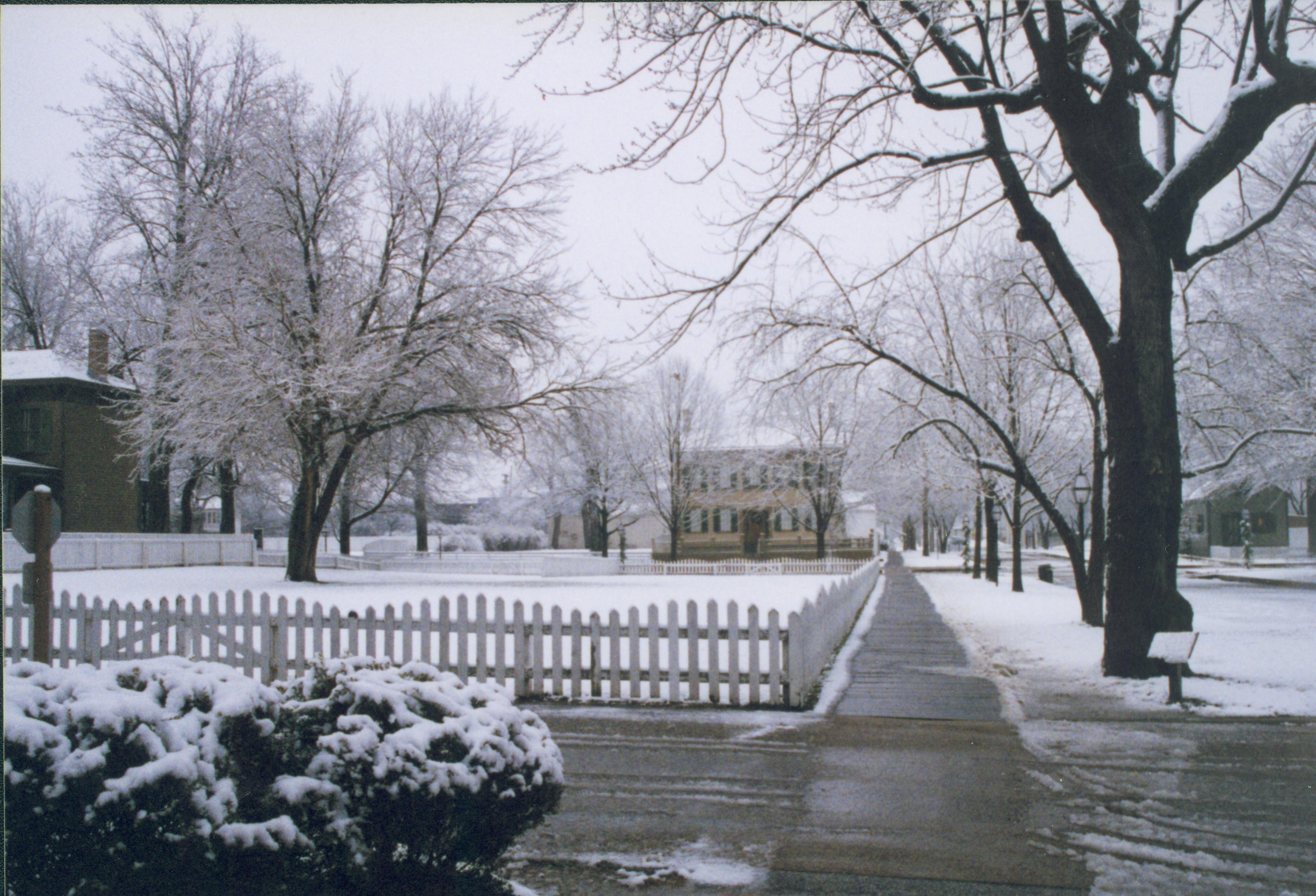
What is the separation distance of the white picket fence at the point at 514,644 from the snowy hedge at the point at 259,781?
4218 millimetres

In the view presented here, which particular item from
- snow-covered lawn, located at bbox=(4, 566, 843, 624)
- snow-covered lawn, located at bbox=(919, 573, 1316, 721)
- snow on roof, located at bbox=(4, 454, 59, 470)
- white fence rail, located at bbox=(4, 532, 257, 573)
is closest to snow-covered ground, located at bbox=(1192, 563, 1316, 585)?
snow-covered lawn, located at bbox=(919, 573, 1316, 721)

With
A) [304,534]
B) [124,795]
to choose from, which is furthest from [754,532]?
[124,795]

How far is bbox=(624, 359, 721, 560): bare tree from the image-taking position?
4741cm

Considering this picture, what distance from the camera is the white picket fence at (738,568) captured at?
41.6 metres

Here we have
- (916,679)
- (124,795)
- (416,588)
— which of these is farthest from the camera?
(416,588)

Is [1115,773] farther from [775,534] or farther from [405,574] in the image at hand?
[775,534]

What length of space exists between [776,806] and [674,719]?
8.47 ft

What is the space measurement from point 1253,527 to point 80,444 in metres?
60.2

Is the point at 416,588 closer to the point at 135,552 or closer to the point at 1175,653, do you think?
the point at 135,552

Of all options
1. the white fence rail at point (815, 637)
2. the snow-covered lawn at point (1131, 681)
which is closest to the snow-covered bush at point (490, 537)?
the snow-covered lawn at point (1131, 681)

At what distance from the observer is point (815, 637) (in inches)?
353

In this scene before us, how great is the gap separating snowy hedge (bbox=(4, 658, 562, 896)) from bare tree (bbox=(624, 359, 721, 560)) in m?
43.4

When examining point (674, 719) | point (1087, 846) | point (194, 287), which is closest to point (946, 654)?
point (674, 719)

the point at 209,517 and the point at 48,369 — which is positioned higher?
the point at 48,369
